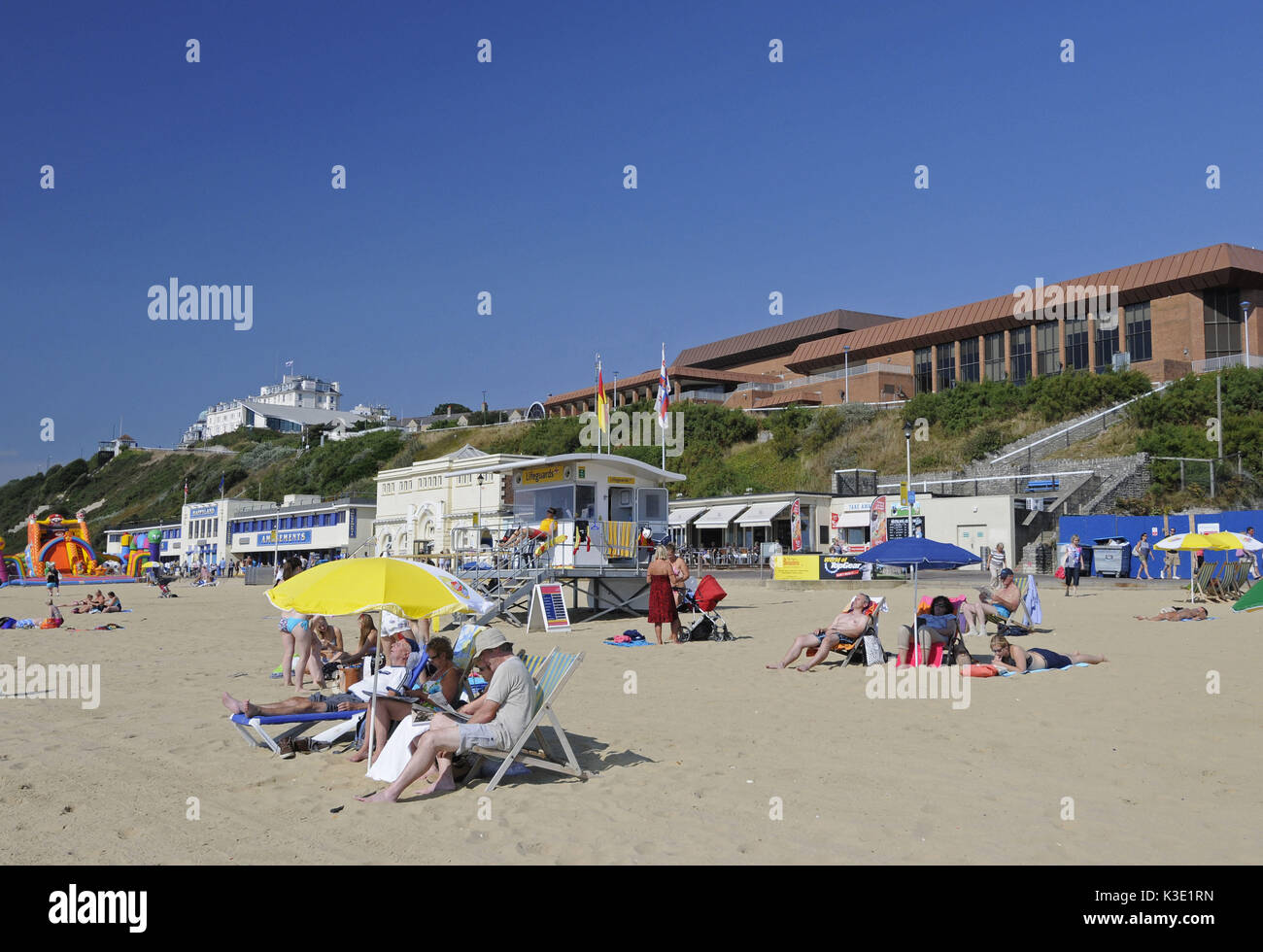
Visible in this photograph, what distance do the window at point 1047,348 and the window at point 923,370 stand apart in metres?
7.71

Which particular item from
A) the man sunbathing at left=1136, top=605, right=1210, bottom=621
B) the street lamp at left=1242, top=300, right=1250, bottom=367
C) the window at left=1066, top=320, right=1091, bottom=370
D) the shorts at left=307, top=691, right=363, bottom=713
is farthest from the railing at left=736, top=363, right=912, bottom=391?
the shorts at left=307, top=691, right=363, bottom=713

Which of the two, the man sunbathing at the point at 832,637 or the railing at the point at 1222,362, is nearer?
the man sunbathing at the point at 832,637

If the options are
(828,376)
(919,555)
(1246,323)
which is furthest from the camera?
(828,376)

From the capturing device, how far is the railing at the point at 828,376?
196 ft

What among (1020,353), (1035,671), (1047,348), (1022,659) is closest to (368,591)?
(1022,659)

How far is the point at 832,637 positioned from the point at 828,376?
55.0 m

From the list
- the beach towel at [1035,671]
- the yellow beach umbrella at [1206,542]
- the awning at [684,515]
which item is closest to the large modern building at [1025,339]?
the awning at [684,515]

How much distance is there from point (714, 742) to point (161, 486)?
110496mm

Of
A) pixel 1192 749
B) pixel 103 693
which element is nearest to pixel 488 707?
pixel 1192 749

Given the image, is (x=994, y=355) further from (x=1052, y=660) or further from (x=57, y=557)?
(x=57, y=557)

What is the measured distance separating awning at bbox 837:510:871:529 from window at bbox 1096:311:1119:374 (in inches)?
747

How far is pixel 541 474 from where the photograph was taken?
20.2m

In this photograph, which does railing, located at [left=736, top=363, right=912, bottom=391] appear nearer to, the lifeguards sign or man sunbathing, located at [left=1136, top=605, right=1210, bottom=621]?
the lifeguards sign

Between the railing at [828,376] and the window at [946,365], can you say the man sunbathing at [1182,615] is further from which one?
the railing at [828,376]
